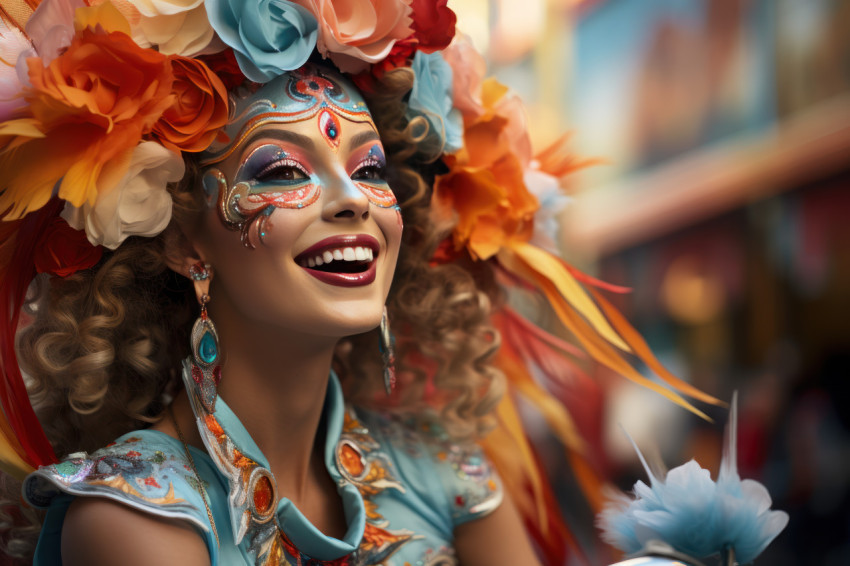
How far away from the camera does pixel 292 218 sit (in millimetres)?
1161

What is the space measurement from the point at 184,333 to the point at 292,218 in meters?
0.33

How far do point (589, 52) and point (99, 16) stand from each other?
195 cm

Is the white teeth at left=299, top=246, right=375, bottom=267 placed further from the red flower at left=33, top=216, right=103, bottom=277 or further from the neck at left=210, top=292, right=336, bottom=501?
the red flower at left=33, top=216, right=103, bottom=277

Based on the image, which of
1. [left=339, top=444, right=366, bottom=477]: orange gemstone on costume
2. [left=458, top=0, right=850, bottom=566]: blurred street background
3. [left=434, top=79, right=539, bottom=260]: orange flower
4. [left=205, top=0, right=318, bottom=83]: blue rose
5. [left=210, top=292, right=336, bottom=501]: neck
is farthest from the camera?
[left=458, top=0, right=850, bottom=566]: blurred street background

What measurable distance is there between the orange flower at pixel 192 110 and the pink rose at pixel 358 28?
6.9 inches

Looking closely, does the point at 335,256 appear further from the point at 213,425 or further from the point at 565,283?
the point at 565,283

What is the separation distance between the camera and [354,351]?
1.59 m

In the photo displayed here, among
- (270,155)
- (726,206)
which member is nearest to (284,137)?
(270,155)

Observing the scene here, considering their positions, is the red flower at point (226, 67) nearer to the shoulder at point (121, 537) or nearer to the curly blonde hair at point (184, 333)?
the curly blonde hair at point (184, 333)

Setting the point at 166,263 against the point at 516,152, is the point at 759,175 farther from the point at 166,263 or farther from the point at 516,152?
the point at 166,263

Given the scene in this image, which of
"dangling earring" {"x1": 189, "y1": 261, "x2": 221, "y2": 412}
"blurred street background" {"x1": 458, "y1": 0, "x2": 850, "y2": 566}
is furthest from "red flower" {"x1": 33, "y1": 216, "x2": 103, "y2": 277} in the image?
"blurred street background" {"x1": 458, "y1": 0, "x2": 850, "y2": 566}

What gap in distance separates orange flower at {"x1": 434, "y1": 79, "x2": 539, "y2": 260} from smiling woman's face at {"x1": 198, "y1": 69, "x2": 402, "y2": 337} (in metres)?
0.29

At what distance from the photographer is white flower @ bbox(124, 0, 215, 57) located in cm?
111

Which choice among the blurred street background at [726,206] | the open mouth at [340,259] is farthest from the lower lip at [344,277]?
the blurred street background at [726,206]
